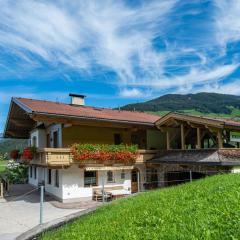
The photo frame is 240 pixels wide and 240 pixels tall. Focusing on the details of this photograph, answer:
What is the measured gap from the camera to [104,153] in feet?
72.2

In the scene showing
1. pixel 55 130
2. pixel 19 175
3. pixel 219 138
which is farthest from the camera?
pixel 19 175

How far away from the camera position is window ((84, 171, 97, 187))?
22402 mm

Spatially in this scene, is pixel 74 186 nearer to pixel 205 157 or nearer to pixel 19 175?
pixel 205 157

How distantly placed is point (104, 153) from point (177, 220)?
15162mm

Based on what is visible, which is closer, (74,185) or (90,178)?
(74,185)

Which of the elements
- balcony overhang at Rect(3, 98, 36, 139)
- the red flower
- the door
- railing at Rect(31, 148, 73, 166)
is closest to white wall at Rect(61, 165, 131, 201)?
railing at Rect(31, 148, 73, 166)

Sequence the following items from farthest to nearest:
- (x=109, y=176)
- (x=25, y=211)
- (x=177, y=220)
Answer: (x=109, y=176) → (x=25, y=211) → (x=177, y=220)

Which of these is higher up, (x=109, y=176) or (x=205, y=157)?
(x=205, y=157)

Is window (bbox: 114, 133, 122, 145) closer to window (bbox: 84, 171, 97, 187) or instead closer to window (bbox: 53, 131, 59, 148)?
window (bbox: 84, 171, 97, 187)

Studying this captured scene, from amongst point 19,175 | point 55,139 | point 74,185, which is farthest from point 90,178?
point 19,175

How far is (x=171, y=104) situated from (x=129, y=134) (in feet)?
520

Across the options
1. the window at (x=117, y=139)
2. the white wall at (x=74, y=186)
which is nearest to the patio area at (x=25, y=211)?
the white wall at (x=74, y=186)

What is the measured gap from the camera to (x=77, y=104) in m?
27.9

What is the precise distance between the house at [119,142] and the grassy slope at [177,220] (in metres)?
10.3
